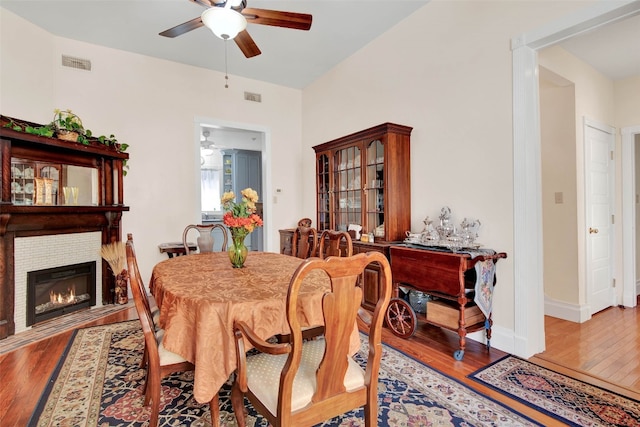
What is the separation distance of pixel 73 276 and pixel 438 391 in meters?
3.90

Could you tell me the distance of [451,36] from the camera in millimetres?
3021

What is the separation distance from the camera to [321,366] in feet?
4.05

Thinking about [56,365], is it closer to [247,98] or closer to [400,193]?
[400,193]

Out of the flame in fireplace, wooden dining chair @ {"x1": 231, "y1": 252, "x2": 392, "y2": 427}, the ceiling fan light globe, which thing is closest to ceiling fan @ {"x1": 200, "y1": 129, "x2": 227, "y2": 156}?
the flame in fireplace

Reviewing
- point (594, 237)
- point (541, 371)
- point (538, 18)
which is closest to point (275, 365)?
point (541, 371)

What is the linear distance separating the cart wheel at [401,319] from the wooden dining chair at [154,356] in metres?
1.79

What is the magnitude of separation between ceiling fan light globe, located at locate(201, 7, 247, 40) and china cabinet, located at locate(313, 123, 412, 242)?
65.9 inches

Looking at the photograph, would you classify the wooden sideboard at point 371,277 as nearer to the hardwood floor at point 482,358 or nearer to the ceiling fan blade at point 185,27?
the hardwood floor at point 482,358

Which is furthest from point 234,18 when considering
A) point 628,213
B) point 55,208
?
point 628,213

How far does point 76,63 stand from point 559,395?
18.7 feet

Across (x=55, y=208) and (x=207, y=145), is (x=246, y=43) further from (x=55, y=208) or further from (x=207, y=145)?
(x=207, y=145)

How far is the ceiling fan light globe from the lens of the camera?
216cm

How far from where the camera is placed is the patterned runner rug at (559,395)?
1.73 metres

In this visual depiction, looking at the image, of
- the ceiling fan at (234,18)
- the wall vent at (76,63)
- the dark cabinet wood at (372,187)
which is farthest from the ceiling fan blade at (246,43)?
the wall vent at (76,63)
